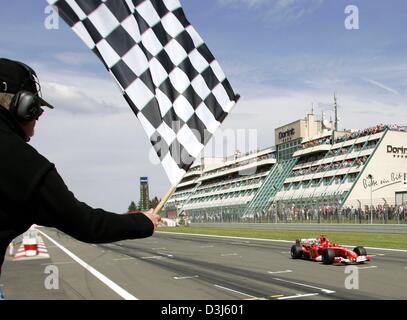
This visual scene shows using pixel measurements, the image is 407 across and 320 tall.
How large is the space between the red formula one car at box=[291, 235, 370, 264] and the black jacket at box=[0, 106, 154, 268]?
37.2 feet

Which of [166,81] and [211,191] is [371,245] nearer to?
[166,81]

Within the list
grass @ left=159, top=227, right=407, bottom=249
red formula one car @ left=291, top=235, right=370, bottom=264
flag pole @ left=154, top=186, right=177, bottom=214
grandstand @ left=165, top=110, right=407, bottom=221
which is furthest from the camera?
grandstand @ left=165, top=110, right=407, bottom=221

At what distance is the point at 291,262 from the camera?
12.9 m

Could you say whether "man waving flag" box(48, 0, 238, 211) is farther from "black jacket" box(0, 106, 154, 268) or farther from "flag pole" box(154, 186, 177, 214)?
"black jacket" box(0, 106, 154, 268)

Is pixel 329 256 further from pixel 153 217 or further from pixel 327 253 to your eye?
pixel 153 217

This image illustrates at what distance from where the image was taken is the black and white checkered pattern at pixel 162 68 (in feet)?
7.82

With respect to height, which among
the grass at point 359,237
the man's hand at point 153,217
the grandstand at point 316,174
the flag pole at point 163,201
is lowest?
the grass at point 359,237

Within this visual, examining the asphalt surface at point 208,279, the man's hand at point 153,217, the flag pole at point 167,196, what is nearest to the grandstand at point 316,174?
the asphalt surface at point 208,279

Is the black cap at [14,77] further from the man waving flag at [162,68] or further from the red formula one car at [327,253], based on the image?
the red formula one car at [327,253]

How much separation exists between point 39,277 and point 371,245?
1283 cm

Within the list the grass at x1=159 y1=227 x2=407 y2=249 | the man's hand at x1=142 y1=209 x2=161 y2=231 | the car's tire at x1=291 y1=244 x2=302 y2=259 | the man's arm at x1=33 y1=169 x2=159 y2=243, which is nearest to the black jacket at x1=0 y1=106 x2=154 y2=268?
the man's arm at x1=33 y1=169 x2=159 y2=243

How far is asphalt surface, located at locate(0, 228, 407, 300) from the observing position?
7910 mm
